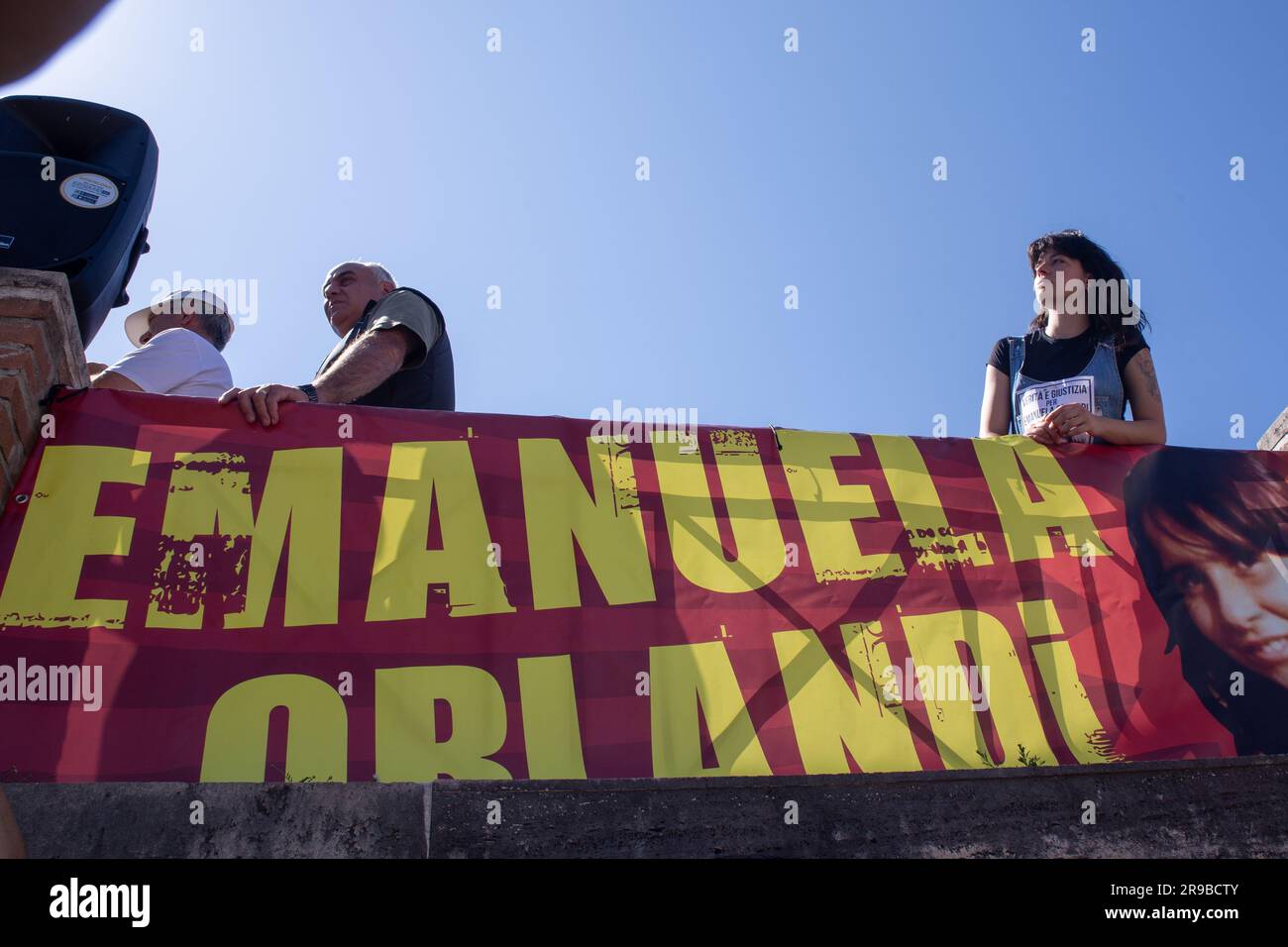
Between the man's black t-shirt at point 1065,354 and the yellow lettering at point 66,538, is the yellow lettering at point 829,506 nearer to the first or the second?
the man's black t-shirt at point 1065,354

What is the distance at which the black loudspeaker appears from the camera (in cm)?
413

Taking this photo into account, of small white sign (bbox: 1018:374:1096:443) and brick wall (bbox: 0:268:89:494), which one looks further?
small white sign (bbox: 1018:374:1096:443)

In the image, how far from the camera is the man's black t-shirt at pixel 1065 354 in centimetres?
493

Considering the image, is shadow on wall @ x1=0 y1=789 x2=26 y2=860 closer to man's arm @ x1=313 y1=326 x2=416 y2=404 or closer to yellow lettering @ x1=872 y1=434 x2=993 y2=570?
man's arm @ x1=313 y1=326 x2=416 y2=404

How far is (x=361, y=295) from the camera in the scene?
5520 mm

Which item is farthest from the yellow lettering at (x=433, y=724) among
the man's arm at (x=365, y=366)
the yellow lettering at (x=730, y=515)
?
the man's arm at (x=365, y=366)

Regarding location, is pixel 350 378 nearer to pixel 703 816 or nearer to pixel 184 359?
pixel 184 359

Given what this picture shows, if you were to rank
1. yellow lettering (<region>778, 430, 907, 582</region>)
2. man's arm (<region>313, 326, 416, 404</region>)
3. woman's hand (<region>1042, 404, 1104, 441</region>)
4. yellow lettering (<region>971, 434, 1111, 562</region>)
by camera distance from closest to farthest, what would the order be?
1. yellow lettering (<region>778, 430, 907, 582</region>)
2. yellow lettering (<region>971, 434, 1111, 562</region>)
3. man's arm (<region>313, 326, 416, 404</region>)
4. woman's hand (<region>1042, 404, 1104, 441</region>)

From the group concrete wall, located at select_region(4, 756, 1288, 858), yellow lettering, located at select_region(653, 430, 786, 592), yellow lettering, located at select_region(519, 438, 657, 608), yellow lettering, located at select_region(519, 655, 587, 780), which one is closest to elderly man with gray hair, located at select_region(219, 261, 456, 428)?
yellow lettering, located at select_region(519, 438, 657, 608)

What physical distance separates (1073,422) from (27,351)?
367 cm

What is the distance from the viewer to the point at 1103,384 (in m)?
4.85

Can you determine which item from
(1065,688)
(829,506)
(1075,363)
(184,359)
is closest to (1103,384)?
(1075,363)

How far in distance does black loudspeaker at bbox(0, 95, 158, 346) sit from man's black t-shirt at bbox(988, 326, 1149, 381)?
3.57 meters

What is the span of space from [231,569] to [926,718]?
216cm
